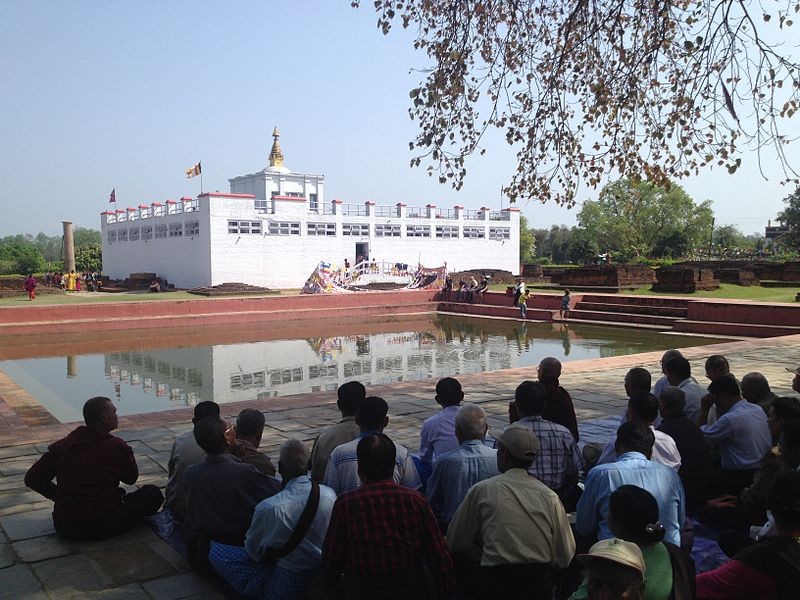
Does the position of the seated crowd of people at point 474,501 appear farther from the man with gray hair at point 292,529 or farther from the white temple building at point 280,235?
the white temple building at point 280,235

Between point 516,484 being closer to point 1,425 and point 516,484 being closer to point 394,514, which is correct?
point 394,514

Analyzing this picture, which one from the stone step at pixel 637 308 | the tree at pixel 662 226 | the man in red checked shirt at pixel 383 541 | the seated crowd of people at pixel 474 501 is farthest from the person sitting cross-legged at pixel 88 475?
the tree at pixel 662 226

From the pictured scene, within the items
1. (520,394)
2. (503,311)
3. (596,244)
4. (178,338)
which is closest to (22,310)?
(178,338)

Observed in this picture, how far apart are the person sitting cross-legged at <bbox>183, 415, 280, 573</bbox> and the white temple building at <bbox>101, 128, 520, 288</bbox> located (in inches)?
1139

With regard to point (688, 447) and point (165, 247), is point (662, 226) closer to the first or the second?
point (165, 247)

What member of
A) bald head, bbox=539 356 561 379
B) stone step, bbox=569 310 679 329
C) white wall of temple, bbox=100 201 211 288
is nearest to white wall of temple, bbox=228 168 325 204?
white wall of temple, bbox=100 201 211 288

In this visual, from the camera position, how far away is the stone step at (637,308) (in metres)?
19.0

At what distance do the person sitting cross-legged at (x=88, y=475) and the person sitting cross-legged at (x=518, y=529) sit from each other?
7.15 feet

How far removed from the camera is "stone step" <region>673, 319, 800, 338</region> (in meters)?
15.1

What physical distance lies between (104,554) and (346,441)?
147 centimetres

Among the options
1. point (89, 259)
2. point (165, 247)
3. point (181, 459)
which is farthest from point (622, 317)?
point (89, 259)

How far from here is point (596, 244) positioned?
56656 millimetres

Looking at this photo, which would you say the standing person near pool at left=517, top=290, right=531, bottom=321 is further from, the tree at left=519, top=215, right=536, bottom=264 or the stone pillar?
the tree at left=519, top=215, right=536, bottom=264

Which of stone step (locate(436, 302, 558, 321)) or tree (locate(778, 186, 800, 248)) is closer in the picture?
stone step (locate(436, 302, 558, 321))
